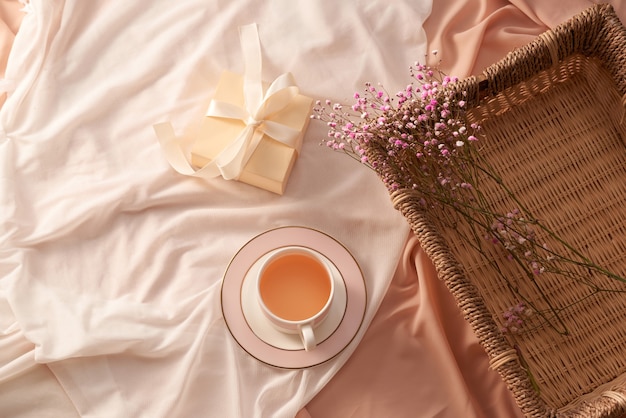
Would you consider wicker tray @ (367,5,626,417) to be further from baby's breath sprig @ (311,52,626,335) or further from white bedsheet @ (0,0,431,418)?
white bedsheet @ (0,0,431,418)

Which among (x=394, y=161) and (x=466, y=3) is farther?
(x=466, y=3)

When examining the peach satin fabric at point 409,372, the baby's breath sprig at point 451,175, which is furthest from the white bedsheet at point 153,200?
the baby's breath sprig at point 451,175

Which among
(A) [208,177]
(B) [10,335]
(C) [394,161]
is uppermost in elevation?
(C) [394,161]

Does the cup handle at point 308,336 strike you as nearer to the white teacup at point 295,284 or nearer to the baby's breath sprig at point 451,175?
the white teacup at point 295,284

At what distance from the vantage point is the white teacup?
0.93 metres

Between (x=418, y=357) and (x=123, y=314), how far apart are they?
1.59 feet

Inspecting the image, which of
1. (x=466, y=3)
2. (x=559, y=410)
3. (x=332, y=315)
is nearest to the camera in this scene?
(x=559, y=410)

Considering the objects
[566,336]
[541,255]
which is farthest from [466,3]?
[566,336]

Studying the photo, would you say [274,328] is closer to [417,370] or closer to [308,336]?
[308,336]

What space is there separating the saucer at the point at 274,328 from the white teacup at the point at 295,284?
23 millimetres

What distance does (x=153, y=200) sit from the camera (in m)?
1.06

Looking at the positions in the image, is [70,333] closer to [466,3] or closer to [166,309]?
[166,309]

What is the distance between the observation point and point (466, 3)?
118 cm

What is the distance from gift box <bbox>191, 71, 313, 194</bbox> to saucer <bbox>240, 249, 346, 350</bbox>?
15cm
